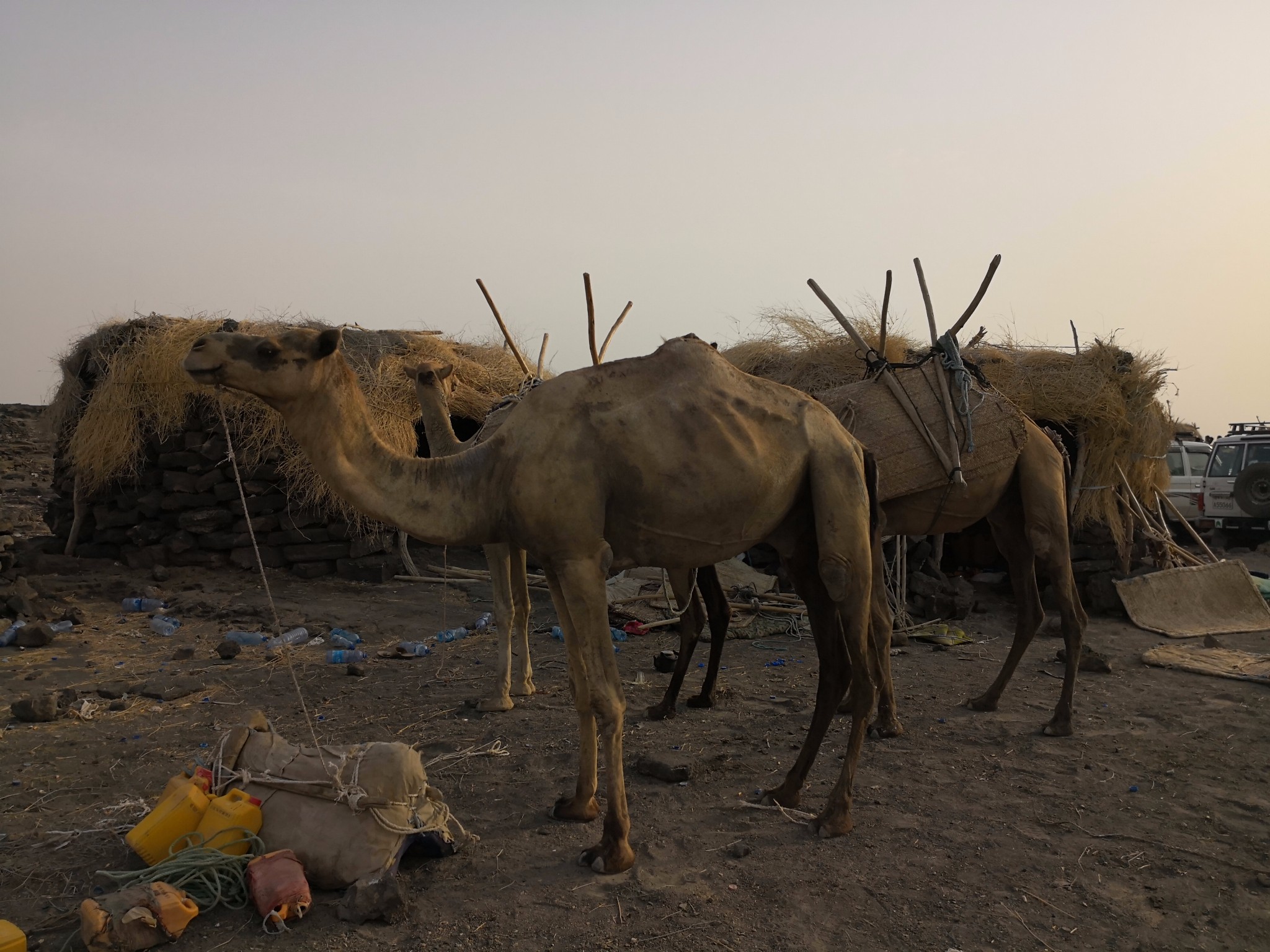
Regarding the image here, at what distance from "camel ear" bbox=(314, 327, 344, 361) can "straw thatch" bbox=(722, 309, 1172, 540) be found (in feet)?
22.1

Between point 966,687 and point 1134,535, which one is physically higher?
point 1134,535

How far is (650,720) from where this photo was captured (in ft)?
19.6

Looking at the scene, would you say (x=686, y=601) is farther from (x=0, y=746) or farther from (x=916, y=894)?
(x=0, y=746)

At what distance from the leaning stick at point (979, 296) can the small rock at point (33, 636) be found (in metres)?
7.86

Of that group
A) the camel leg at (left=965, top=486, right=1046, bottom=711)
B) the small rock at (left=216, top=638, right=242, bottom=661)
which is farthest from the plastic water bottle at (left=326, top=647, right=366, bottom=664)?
the camel leg at (left=965, top=486, right=1046, bottom=711)

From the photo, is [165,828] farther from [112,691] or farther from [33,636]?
[33,636]

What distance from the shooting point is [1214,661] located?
759 centimetres

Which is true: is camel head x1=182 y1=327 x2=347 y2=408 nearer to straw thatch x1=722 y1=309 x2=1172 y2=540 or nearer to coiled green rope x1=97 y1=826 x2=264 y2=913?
coiled green rope x1=97 y1=826 x2=264 y2=913

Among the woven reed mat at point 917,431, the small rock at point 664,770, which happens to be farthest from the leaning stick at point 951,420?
the small rock at point 664,770

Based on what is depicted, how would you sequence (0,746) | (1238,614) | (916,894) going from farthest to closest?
(1238,614)
(0,746)
(916,894)

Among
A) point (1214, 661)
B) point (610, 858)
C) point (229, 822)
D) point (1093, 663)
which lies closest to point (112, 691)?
point (229, 822)

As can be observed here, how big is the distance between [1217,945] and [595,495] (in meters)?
2.82

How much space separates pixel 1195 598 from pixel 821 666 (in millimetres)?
7271

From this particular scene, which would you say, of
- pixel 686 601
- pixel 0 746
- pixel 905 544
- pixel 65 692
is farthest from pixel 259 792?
pixel 905 544
